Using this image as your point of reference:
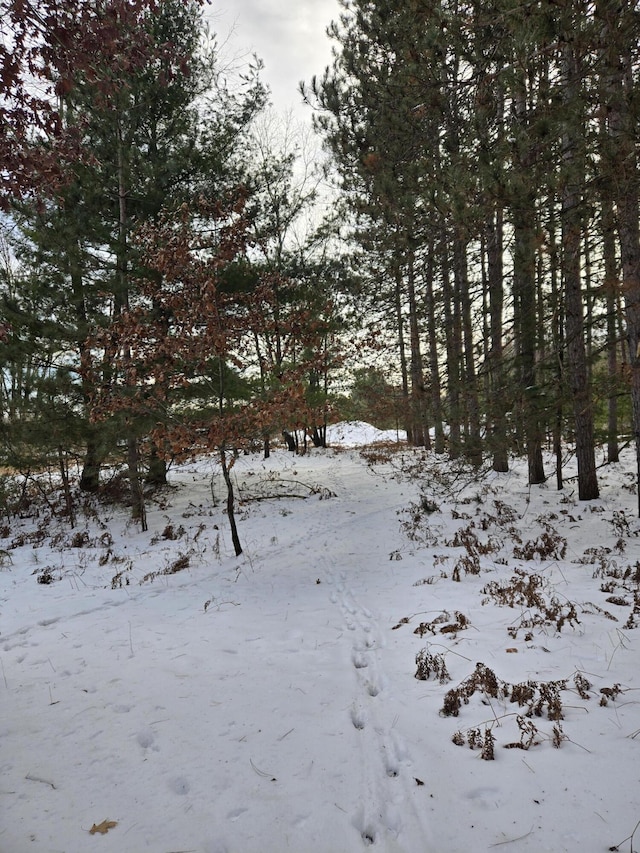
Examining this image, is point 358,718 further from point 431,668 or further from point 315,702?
point 431,668

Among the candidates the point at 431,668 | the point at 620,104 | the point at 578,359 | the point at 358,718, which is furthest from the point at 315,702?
the point at 578,359

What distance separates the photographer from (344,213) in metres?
15.0

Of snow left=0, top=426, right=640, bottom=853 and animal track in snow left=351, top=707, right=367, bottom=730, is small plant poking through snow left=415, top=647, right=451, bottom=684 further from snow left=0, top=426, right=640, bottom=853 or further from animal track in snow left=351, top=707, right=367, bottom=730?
animal track in snow left=351, top=707, right=367, bottom=730

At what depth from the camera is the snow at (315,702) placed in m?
2.22

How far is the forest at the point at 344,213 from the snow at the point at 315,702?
216cm

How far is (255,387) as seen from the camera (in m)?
12.5

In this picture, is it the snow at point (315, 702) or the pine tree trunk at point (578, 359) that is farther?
the pine tree trunk at point (578, 359)

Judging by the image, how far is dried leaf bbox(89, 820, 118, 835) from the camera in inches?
86.4

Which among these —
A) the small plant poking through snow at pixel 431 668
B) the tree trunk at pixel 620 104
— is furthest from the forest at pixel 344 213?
the small plant poking through snow at pixel 431 668

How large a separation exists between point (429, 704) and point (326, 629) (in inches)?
64.1

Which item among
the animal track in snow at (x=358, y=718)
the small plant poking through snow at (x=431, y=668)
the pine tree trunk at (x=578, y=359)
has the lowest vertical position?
the animal track in snow at (x=358, y=718)

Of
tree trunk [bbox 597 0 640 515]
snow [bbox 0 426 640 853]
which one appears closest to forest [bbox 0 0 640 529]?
tree trunk [bbox 597 0 640 515]

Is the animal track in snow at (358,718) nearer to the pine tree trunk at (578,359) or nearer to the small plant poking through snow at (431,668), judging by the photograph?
the small plant poking through snow at (431,668)

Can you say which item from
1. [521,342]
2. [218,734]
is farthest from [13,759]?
[521,342]
